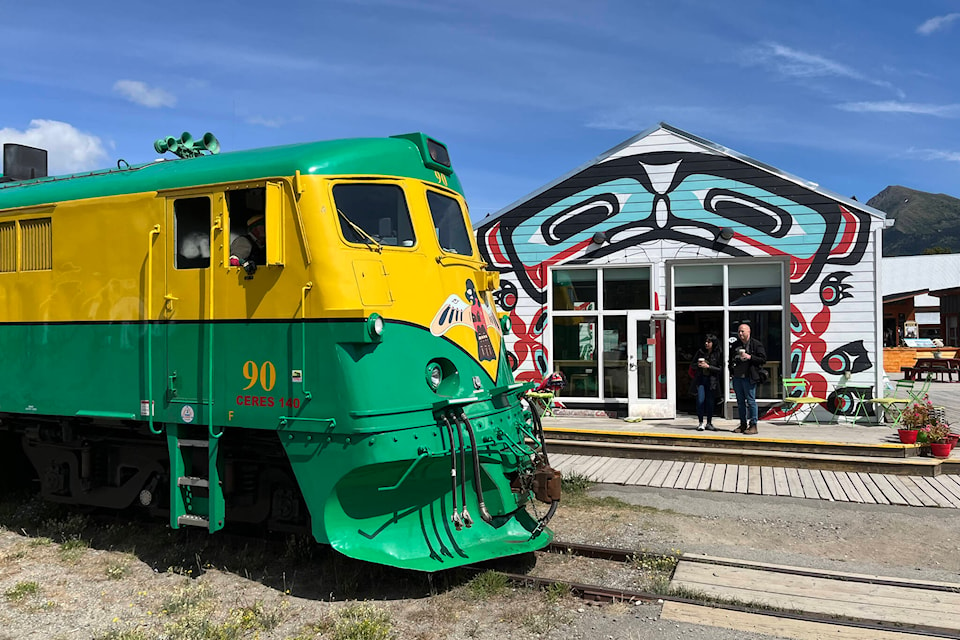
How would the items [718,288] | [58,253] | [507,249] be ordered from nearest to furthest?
1. [58,253]
2. [718,288]
3. [507,249]

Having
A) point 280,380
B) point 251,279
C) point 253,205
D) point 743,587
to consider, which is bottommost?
point 743,587

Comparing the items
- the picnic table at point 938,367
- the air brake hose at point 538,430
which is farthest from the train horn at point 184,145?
the picnic table at point 938,367

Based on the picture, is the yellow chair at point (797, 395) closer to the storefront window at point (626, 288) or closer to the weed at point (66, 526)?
the storefront window at point (626, 288)

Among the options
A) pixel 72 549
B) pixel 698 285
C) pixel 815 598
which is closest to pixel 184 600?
pixel 72 549

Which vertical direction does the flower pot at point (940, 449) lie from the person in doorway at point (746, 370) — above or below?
below

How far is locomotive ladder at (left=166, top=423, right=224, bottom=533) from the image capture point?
17.5ft

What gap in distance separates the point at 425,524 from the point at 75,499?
11.3 feet

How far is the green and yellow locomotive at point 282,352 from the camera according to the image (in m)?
4.98

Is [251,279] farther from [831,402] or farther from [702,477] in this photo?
[831,402]

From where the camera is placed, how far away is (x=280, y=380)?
16.8ft

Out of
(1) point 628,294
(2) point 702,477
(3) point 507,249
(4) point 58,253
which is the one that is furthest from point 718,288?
(4) point 58,253

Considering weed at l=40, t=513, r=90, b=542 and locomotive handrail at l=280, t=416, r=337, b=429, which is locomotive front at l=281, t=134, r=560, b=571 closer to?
locomotive handrail at l=280, t=416, r=337, b=429

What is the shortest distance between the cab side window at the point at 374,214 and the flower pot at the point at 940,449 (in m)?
7.89

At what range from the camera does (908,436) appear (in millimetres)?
9602
